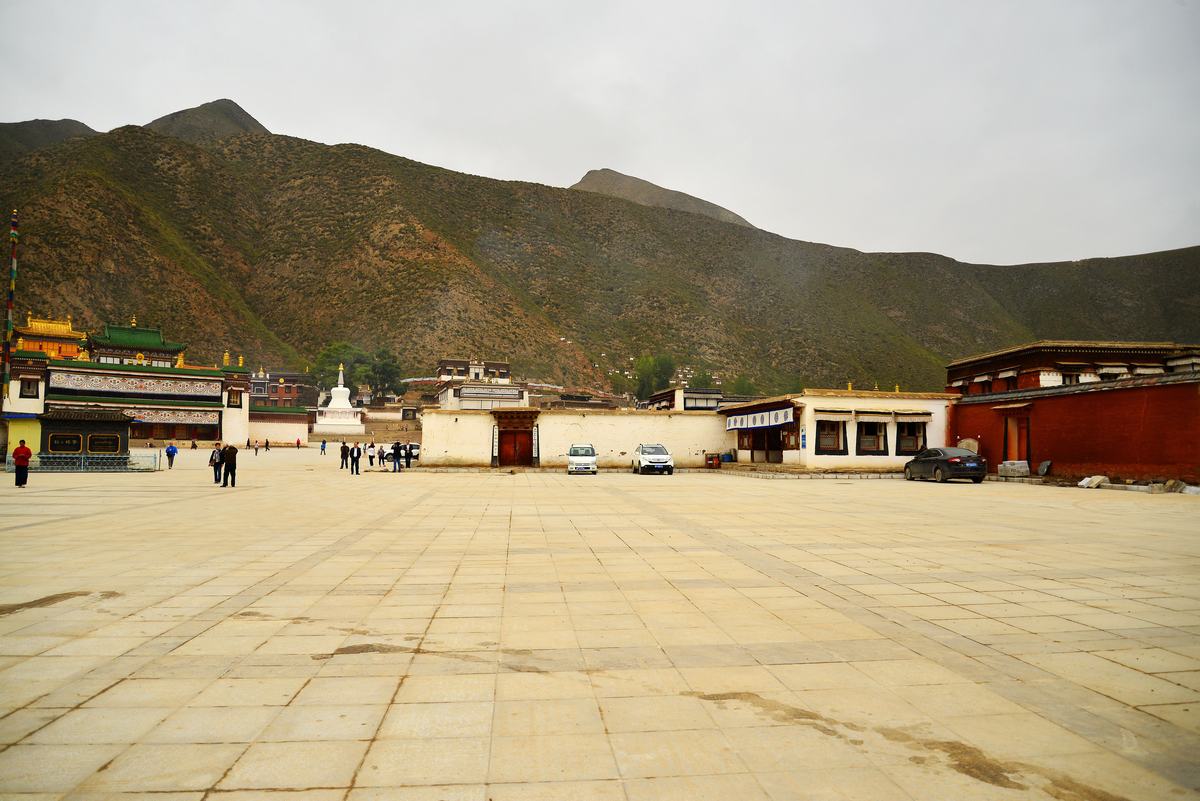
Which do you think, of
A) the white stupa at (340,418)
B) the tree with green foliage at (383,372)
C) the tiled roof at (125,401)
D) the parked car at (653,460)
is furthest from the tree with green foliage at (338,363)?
the parked car at (653,460)

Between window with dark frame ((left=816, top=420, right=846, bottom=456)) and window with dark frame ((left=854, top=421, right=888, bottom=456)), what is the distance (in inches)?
36.8

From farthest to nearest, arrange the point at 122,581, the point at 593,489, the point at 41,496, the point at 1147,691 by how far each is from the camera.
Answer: the point at 593,489 → the point at 41,496 → the point at 122,581 → the point at 1147,691

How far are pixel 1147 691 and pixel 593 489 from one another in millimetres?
16802

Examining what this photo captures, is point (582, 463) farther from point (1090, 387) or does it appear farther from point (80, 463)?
point (80, 463)

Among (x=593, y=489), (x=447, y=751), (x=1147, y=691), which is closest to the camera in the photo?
(x=447, y=751)

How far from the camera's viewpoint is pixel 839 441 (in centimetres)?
2873

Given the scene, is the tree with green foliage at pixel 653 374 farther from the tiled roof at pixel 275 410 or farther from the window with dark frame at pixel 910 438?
the window with dark frame at pixel 910 438

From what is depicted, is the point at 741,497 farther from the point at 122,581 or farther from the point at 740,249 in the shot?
the point at 740,249

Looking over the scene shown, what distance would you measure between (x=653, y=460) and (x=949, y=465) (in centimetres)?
1192

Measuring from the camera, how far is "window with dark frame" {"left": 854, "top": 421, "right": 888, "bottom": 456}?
95.3ft

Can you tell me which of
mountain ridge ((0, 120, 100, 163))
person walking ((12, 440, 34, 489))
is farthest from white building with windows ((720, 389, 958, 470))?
mountain ridge ((0, 120, 100, 163))

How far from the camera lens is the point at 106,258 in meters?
87.2

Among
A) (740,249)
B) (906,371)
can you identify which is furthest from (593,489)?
(740,249)

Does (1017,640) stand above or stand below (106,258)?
below
